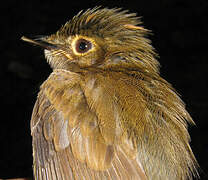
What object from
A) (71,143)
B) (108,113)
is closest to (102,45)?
(108,113)

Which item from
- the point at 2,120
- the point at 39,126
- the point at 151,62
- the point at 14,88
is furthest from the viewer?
the point at 14,88

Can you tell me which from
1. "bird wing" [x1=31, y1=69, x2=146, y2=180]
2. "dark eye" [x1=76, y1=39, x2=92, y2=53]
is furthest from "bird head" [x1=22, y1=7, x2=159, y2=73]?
"bird wing" [x1=31, y1=69, x2=146, y2=180]

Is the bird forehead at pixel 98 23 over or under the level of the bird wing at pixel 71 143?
over

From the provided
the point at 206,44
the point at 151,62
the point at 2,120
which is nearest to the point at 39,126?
the point at 151,62

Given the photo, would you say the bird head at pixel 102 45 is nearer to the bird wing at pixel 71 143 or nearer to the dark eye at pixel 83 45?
the dark eye at pixel 83 45

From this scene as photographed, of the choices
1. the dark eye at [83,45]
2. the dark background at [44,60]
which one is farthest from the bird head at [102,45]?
the dark background at [44,60]

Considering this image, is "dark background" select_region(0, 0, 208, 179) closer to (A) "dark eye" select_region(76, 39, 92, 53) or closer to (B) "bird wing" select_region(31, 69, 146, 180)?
(A) "dark eye" select_region(76, 39, 92, 53)

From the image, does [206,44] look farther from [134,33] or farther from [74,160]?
[74,160]
